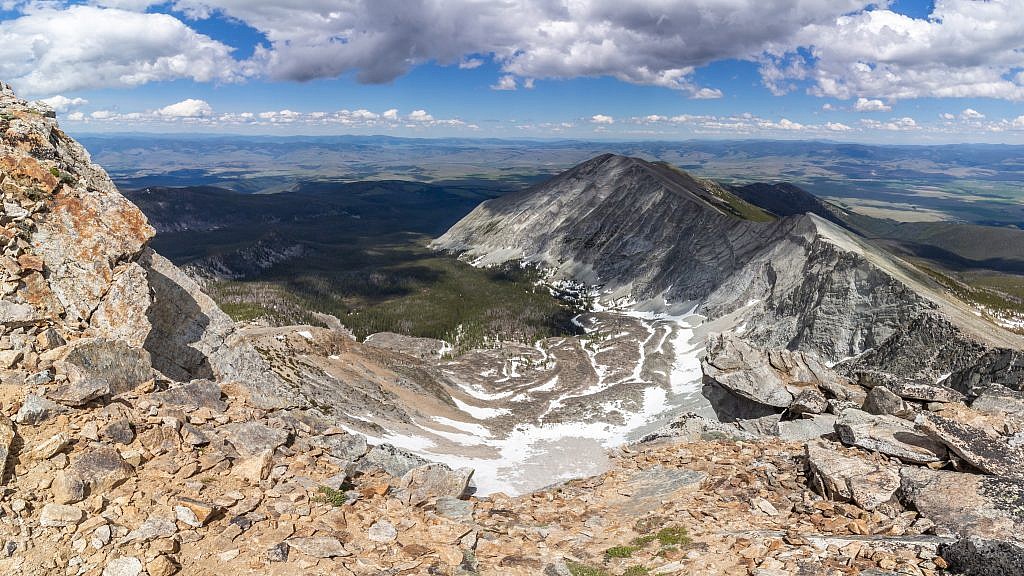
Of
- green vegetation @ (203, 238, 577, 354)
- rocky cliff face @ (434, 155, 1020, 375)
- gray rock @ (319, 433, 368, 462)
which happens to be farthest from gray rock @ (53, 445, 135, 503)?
green vegetation @ (203, 238, 577, 354)

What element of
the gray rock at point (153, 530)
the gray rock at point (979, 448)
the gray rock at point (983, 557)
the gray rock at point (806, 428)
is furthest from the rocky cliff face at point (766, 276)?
the gray rock at point (153, 530)

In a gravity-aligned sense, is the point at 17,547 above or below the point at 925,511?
above

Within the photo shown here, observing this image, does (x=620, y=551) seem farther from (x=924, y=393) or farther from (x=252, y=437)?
(x=924, y=393)

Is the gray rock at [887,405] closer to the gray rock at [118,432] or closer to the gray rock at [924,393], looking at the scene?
the gray rock at [924,393]

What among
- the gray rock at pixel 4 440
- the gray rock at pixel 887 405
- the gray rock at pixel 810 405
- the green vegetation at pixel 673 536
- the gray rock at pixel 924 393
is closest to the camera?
the gray rock at pixel 4 440

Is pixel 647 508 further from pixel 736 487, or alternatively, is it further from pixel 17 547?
pixel 17 547

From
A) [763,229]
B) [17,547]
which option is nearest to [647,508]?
[17,547]
